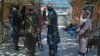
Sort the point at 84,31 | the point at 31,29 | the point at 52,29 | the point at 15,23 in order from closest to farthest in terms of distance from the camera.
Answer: the point at 31,29 < the point at 52,29 < the point at 84,31 < the point at 15,23

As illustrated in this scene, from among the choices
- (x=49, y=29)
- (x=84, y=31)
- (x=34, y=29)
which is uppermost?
(x=34, y=29)

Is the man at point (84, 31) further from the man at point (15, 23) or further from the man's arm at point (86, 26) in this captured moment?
the man at point (15, 23)

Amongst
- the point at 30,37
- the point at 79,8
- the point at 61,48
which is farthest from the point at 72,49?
the point at 79,8

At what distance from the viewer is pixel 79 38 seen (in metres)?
10.8

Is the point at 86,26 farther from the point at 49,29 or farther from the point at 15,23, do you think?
the point at 15,23

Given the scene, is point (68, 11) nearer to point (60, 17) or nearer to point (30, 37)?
point (60, 17)

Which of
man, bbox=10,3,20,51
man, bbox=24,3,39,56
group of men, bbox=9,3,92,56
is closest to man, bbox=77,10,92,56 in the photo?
group of men, bbox=9,3,92,56

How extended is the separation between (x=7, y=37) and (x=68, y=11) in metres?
9.62

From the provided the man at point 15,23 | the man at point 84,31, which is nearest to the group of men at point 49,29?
the man at point 84,31

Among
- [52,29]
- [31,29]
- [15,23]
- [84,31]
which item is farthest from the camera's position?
[15,23]

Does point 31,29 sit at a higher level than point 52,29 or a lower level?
higher

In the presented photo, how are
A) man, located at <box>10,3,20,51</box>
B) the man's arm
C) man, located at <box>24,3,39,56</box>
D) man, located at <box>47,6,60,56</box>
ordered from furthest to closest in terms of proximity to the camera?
1. man, located at <box>10,3,20,51</box>
2. the man's arm
3. man, located at <box>47,6,60,56</box>
4. man, located at <box>24,3,39,56</box>

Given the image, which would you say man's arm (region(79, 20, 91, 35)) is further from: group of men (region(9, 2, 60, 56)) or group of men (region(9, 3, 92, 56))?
group of men (region(9, 2, 60, 56))

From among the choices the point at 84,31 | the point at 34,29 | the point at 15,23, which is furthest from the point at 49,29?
the point at 15,23
